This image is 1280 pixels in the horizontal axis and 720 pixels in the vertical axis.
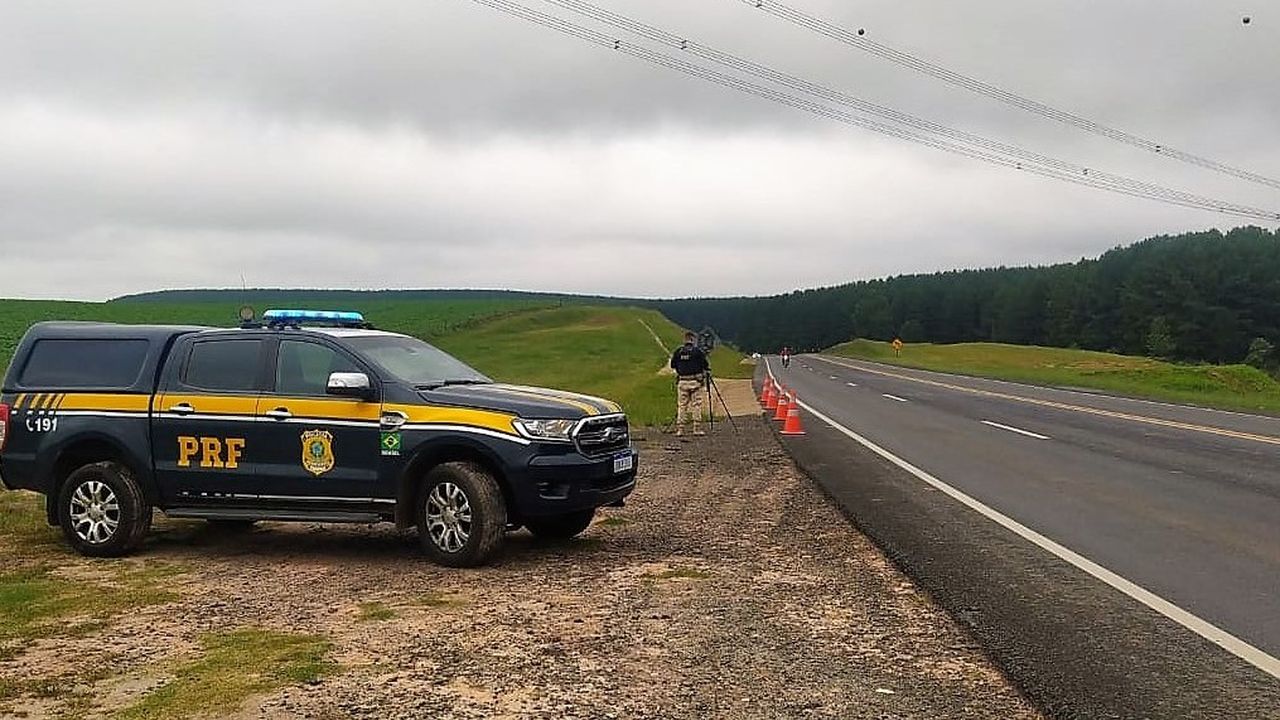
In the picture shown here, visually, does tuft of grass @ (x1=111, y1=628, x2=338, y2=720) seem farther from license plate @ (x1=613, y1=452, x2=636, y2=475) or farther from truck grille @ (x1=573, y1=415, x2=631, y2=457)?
A: license plate @ (x1=613, y1=452, x2=636, y2=475)

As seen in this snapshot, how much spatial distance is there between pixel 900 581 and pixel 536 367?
47.9 m

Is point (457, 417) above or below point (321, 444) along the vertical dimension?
above

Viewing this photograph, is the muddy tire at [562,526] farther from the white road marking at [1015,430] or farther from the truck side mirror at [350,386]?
the white road marking at [1015,430]

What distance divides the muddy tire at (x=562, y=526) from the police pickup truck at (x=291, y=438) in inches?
1.0

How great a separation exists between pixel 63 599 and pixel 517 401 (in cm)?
324

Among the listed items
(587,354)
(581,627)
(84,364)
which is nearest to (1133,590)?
(581,627)

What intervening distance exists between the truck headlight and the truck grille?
90 mm

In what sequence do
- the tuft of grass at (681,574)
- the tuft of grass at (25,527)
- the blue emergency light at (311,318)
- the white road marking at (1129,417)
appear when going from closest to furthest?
the tuft of grass at (681,574) → the tuft of grass at (25,527) → the blue emergency light at (311,318) → the white road marking at (1129,417)

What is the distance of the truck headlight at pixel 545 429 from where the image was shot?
26.4 ft

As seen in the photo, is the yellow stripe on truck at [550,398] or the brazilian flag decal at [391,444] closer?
the brazilian flag decal at [391,444]

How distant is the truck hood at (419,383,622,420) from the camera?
8133mm

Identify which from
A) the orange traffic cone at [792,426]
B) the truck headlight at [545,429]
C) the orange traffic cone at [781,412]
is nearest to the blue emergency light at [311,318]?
the truck headlight at [545,429]

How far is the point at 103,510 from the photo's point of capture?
8648mm

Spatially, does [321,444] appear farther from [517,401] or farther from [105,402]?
Answer: [105,402]
